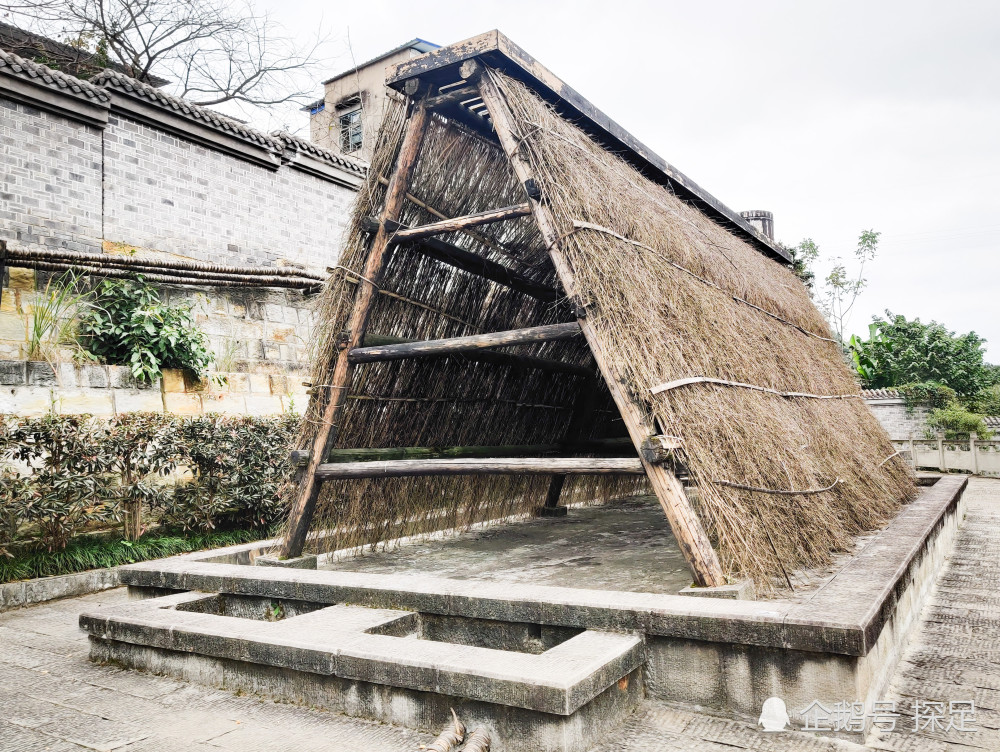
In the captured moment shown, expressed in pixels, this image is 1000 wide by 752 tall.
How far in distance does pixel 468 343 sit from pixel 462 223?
0.68m

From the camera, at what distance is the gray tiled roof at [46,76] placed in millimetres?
7312

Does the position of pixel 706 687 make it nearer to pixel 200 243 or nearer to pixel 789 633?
pixel 789 633

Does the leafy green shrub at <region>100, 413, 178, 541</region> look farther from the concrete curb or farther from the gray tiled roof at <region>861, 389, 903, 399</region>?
the gray tiled roof at <region>861, 389, 903, 399</region>

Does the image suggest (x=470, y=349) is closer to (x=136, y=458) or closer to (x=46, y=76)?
(x=136, y=458)

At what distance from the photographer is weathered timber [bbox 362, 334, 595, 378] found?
4.40 metres

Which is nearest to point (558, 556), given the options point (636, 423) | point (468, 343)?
point (468, 343)

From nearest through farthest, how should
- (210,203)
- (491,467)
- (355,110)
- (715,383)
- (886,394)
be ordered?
(715,383) < (491,467) < (210,203) < (886,394) < (355,110)

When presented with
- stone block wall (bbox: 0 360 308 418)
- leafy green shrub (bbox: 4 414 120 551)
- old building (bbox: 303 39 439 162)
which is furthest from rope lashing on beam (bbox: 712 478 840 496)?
old building (bbox: 303 39 439 162)

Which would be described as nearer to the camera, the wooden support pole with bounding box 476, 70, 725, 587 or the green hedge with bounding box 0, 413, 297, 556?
the wooden support pole with bounding box 476, 70, 725, 587

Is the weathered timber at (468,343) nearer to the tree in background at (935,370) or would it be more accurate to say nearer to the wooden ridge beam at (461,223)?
the wooden ridge beam at (461,223)

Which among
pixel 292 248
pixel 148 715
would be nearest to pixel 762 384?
pixel 148 715

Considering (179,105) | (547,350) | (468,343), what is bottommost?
(468,343)

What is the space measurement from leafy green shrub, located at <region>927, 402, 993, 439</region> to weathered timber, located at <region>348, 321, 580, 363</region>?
Answer: 14971mm

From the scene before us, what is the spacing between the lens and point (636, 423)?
3.04 metres
